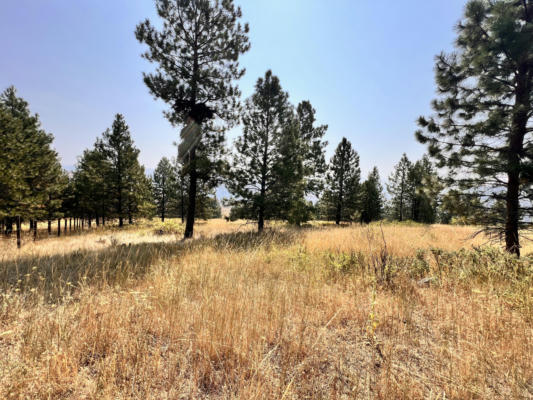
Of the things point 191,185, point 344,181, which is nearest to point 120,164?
point 191,185

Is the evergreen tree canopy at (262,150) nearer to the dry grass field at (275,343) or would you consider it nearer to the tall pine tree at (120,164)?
the dry grass field at (275,343)

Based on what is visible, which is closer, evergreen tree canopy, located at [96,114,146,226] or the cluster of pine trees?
the cluster of pine trees

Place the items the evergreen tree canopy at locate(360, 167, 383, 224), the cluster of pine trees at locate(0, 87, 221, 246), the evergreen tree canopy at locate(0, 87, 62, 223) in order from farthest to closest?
the evergreen tree canopy at locate(360, 167, 383, 224)
the cluster of pine trees at locate(0, 87, 221, 246)
the evergreen tree canopy at locate(0, 87, 62, 223)

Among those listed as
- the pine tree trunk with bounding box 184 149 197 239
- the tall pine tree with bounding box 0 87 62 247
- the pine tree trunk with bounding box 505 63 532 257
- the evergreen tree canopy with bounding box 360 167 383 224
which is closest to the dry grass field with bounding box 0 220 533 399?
the pine tree trunk with bounding box 505 63 532 257

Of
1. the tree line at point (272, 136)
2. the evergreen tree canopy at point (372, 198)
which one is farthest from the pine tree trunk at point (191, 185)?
the evergreen tree canopy at point (372, 198)

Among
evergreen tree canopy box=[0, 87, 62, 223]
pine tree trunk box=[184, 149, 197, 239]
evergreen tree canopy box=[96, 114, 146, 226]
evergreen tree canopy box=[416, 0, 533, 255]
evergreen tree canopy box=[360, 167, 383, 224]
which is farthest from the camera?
evergreen tree canopy box=[360, 167, 383, 224]

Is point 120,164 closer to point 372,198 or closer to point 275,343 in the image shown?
point 275,343

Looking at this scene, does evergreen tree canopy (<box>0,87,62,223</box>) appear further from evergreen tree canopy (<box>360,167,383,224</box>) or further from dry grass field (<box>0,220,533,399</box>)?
evergreen tree canopy (<box>360,167,383,224</box>)

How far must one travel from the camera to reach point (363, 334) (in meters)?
2.28

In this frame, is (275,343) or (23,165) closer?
(275,343)

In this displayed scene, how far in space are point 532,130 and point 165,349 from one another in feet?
32.7

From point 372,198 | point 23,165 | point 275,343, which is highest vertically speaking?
point 23,165

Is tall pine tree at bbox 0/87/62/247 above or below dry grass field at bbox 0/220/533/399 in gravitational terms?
above

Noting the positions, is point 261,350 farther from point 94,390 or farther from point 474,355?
point 474,355
